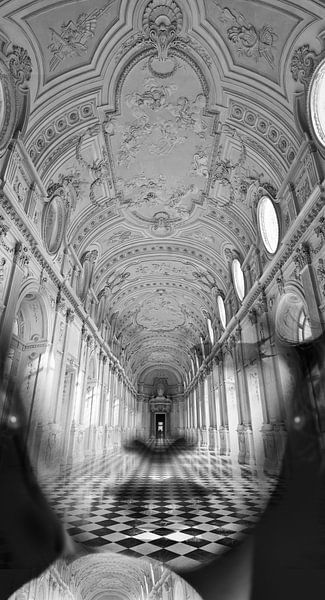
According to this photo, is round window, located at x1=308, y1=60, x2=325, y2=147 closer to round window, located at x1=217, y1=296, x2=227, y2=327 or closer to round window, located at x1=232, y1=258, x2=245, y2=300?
round window, located at x1=232, y1=258, x2=245, y2=300

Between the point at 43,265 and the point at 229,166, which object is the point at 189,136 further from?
the point at 43,265

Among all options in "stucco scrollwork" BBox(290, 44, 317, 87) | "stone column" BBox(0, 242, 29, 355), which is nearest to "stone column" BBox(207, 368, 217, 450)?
"stone column" BBox(0, 242, 29, 355)

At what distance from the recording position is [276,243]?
34.5 ft

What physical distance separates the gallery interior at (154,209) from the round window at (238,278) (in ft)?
0.39

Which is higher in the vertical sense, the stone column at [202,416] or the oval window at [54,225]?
the oval window at [54,225]

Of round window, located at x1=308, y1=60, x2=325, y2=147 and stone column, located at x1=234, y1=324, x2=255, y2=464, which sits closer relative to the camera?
round window, located at x1=308, y1=60, x2=325, y2=147

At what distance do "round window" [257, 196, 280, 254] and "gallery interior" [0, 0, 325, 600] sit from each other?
0.23 feet

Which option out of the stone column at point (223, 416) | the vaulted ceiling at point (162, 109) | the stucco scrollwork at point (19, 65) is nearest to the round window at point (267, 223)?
the vaulted ceiling at point (162, 109)

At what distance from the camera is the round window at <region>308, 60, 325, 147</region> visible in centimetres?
719

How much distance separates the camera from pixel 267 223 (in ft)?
37.8

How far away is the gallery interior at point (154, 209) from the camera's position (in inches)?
181

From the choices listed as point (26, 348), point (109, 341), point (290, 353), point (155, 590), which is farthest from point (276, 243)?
point (109, 341)

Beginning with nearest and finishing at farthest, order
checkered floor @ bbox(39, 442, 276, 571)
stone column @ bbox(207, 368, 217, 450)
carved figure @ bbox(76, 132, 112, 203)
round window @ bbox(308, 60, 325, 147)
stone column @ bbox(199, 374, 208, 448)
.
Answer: checkered floor @ bbox(39, 442, 276, 571), round window @ bbox(308, 60, 325, 147), carved figure @ bbox(76, 132, 112, 203), stone column @ bbox(207, 368, 217, 450), stone column @ bbox(199, 374, 208, 448)

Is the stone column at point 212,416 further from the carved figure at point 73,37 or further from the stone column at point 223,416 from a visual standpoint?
the carved figure at point 73,37
